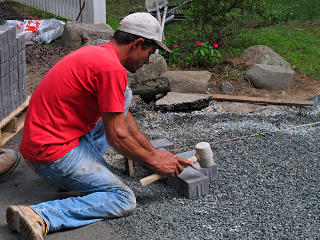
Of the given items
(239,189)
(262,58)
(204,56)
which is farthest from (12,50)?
(262,58)

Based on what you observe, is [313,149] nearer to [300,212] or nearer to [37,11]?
[300,212]

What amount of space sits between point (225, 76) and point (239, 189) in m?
3.87

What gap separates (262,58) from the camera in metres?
7.79

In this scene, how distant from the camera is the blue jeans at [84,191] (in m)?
3.11

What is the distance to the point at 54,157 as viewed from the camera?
3.12m

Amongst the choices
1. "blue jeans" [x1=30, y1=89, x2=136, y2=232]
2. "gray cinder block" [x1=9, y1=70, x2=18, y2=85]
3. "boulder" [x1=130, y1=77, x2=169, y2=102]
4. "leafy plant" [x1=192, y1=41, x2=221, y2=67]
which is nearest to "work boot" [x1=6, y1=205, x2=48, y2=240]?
"blue jeans" [x1=30, y1=89, x2=136, y2=232]

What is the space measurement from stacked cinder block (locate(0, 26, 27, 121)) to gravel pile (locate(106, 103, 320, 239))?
1.30m

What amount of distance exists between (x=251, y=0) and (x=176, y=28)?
238 cm

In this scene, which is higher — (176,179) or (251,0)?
(251,0)

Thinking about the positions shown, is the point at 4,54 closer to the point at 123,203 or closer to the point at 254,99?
the point at 123,203

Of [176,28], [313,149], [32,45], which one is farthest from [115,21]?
[313,149]

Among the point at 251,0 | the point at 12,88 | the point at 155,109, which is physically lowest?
the point at 155,109

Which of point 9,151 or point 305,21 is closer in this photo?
point 9,151

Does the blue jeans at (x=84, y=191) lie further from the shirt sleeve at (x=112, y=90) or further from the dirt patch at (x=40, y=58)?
the dirt patch at (x=40, y=58)
